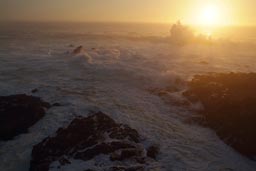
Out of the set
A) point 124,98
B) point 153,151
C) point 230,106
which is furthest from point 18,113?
point 230,106

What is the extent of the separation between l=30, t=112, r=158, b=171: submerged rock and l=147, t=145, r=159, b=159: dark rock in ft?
1.14

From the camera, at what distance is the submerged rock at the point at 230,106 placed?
1834 cm

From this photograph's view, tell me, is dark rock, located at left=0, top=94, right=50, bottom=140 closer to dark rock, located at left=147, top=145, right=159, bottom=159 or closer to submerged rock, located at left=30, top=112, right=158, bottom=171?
submerged rock, located at left=30, top=112, right=158, bottom=171

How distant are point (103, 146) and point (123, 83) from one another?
13.3 metres

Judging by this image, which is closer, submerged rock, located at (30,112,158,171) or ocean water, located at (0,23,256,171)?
submerged rock, located at (30,112,158,171)

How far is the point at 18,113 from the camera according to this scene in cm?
2075

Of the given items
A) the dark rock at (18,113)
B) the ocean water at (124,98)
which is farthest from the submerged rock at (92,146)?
the dark rock at (18,113)

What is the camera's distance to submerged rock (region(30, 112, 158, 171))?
15.5 meters

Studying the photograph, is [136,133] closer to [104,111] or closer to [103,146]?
[103,146]

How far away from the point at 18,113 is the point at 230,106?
1537 centimetres

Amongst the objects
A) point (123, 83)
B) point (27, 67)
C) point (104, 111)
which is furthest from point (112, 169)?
point (27, 67)

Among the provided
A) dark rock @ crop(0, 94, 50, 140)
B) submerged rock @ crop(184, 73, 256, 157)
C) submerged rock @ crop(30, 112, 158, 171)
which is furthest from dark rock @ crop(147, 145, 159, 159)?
dark rock @ crop(0, 94, 50, 140)

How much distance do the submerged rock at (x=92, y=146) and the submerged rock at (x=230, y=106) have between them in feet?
19.9

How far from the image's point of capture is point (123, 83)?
1157 inches
